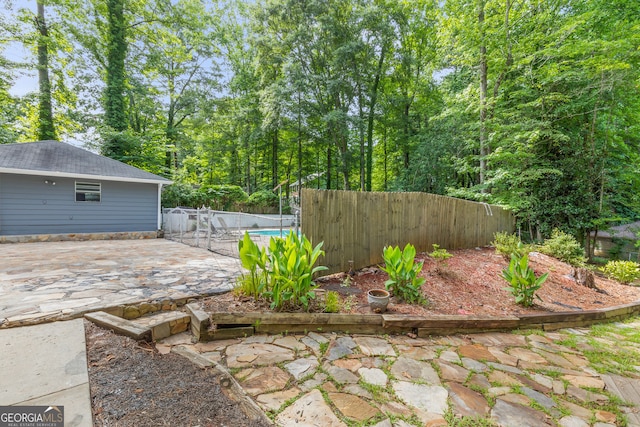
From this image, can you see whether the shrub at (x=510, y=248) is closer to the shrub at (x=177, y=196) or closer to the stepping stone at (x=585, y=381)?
the stepping stone at (x=585, y=381)

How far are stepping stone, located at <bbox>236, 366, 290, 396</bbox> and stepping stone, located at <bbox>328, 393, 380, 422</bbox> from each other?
35cm

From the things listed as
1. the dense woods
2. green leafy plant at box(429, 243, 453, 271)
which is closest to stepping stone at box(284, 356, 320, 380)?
green leafy plant at box(429, 243, 453, 271)

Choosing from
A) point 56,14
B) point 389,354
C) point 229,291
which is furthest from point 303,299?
point 56,14

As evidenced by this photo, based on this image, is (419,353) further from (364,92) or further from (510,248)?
(364,92)

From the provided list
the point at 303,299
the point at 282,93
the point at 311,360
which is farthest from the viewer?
the point at 282,93

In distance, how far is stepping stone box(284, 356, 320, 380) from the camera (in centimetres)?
182

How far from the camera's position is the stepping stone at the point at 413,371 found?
186 centimetres

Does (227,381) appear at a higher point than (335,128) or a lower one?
lower

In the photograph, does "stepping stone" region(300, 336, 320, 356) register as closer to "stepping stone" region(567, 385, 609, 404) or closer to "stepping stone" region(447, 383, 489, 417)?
"stepping stone" region(447, 383, 489, 417)

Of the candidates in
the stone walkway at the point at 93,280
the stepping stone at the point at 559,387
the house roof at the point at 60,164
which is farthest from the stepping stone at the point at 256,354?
the house roof at the point at 60,164

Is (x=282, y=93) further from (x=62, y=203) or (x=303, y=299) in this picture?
(x=303, y=299)

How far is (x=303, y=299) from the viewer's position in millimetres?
2504

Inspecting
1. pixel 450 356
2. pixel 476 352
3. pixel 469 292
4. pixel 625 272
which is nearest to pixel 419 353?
pixel 450 356

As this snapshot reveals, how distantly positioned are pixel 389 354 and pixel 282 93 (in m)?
13.1
